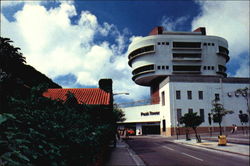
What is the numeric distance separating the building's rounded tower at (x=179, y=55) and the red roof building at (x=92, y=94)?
3765cm

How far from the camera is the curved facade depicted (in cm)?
6462

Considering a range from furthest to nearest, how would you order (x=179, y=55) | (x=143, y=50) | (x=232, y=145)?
(x=143, y=50) → (x=179, y=55) → (x=232, y=145)

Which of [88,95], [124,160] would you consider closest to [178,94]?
[88,95]

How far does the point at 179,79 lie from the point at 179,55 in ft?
48.4

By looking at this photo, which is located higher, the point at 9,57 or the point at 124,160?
the point at 9,57

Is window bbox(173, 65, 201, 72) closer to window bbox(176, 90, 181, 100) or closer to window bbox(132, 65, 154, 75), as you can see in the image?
window bbox(132, 65, 154, 75)

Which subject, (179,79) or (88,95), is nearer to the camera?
(88,95)

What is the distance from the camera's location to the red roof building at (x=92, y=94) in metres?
24.3

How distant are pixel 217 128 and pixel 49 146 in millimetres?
55148

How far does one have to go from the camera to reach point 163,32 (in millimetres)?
70625

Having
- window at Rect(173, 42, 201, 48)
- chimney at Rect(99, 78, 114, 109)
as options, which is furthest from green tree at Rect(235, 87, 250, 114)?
chimney at Rect(99, 78, 114, 109)

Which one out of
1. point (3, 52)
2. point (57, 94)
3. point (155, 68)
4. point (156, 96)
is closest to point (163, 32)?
point (155, 68)

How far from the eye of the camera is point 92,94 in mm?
26578

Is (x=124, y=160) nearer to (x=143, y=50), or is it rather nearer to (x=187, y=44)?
(x=143, y=50)
